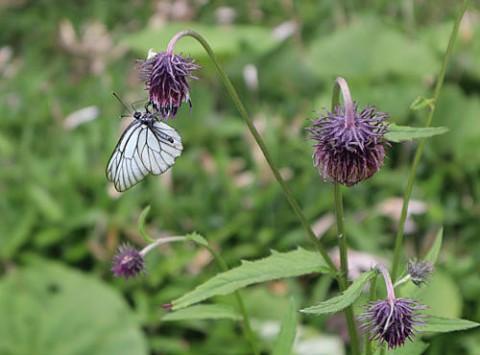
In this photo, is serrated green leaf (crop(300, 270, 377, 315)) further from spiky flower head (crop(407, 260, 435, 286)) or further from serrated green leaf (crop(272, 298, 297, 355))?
serrated green leaf (crop(272, 298, 297, 355))

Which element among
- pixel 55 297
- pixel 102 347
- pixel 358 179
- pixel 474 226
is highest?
pixel 358 179

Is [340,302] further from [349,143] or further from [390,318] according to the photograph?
[349,143]

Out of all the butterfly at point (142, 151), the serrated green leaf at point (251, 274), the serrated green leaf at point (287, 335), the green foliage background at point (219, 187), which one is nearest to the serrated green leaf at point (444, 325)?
the serrated green leaf at point (251, 274)

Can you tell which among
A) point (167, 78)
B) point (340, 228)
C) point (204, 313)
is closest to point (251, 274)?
point (340, 228)

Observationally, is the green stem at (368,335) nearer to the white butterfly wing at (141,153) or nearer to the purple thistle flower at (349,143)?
the purple thistle flower at (349,143)

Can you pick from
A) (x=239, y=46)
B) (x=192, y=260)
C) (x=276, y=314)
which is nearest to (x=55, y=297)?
(x=192, y=260)

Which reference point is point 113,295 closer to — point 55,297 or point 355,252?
point 55,297
